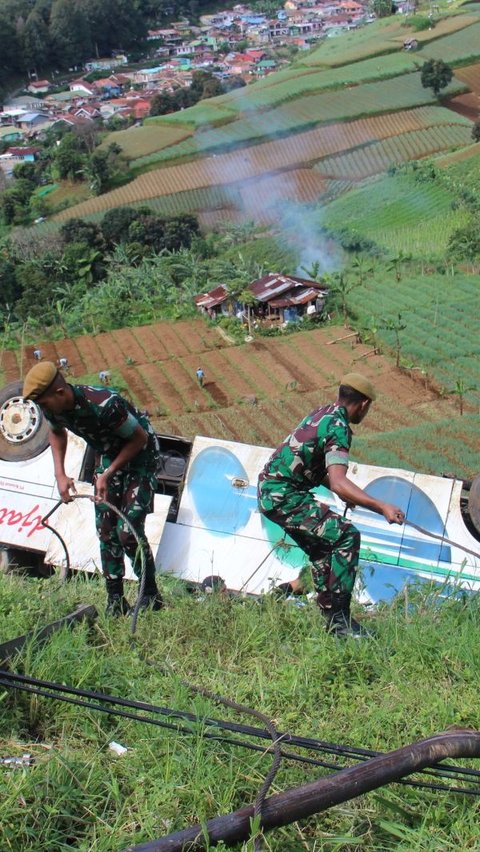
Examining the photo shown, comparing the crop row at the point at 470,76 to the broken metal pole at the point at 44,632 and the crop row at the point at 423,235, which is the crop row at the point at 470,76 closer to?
the crop row at the point at 423,235

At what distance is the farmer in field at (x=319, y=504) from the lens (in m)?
3.85

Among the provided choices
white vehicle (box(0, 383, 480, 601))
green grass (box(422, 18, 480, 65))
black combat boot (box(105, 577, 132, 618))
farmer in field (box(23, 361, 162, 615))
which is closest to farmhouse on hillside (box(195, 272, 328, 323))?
white vehicle (box(0, 383, 480, 601))

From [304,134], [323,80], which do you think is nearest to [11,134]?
[323,80]

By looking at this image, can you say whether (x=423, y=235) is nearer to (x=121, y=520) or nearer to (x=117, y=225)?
(x=117, y=225)

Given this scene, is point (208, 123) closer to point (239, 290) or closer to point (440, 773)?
point (239, 290)

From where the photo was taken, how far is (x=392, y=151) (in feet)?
150

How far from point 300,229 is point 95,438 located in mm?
A: 35882

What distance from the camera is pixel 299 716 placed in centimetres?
308

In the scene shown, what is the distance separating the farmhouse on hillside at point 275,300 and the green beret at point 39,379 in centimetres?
2504

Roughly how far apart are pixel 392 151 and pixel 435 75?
7.46 m

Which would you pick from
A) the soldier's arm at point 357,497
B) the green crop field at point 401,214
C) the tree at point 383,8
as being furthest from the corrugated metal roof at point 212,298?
the tree at point 383,8

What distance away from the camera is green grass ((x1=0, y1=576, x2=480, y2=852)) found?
2529 millimetres

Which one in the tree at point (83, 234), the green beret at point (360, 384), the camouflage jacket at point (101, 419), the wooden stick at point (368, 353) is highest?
the green beret at point (360, 384)

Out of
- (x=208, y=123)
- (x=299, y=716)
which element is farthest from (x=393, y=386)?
(x=208, y=123)
